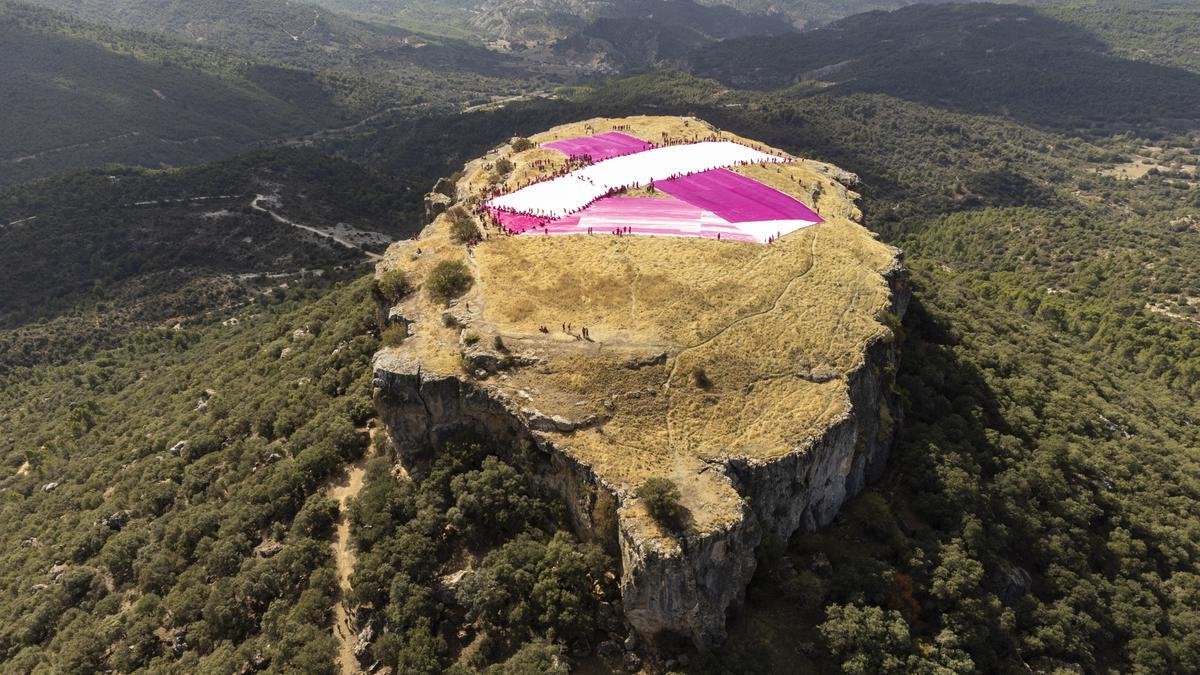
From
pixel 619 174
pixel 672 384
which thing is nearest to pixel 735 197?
pixel 619 174

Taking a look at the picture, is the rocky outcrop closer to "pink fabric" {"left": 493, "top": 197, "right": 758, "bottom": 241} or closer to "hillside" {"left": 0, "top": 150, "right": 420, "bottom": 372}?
"pink fabric" {"left": 493, "top": 197, "right": 758, "bottom": 241}

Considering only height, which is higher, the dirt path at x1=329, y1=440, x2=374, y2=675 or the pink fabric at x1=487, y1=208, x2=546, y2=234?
the pink fabric at x1=487, y1=208, x2=546, y2=234

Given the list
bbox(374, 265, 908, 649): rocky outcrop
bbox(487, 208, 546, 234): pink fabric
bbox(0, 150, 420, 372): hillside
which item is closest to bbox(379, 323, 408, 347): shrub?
bbox(374, 265, 908, 649): rocky outcrop

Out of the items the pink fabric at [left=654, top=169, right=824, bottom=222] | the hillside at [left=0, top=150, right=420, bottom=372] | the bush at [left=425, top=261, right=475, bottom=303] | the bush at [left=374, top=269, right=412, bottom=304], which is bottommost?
the hillside at [left=0, top=150, right=420, bottom=372]

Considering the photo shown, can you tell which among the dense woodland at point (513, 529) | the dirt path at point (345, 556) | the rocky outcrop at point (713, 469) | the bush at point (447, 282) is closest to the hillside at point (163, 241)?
the dense woodland at point (513, 529)

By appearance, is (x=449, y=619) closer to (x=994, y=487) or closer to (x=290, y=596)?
(x=290, y=596)

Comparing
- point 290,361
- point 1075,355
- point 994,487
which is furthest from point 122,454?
point 1075,355

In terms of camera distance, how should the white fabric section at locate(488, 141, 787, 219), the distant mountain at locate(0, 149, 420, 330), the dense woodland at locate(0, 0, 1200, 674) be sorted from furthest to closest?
the distant mountain at locate(0, 149, 420, 330) < the white fabric section at locate(488, 141, 787, 219) < the dense woodland at locate(0, 0, 1200, 674)

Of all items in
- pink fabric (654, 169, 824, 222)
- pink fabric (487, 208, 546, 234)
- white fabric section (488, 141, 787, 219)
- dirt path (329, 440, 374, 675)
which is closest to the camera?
dirt path (329, 440, 374, 675)
